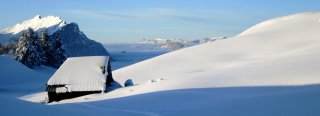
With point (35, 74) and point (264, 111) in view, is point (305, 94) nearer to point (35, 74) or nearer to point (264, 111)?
point (264, 111)

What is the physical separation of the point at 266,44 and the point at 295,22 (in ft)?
44.5

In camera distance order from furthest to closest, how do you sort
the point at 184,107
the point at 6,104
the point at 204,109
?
the point at 184,107 < the point at 204,109 < the point at 6,104

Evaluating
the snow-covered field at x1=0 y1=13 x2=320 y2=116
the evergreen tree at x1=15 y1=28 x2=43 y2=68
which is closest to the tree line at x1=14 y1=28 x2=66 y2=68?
the evergreen tree at x1=15 y1=28 x2=43 y2=68

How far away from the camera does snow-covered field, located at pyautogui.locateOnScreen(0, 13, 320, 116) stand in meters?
15.5

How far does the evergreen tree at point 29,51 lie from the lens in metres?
71.2

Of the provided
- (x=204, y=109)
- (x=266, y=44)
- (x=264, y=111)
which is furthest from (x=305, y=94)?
(x=266, y=44)

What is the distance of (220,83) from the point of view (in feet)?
88.3

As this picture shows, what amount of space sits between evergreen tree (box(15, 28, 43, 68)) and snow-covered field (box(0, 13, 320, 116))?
9358 millimetres

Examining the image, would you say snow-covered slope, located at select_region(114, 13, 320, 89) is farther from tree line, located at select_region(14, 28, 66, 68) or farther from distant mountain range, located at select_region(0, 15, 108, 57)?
distant mountain range, located at select_region(0, 15, 108, 57)

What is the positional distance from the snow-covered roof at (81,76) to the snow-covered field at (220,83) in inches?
75.2

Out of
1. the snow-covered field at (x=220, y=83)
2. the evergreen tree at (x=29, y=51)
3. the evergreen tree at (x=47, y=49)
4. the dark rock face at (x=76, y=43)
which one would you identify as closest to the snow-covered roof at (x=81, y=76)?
the snow-covered field at (x=220, y=83)

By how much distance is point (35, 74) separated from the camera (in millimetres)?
60031

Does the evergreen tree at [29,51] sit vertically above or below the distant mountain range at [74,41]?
below

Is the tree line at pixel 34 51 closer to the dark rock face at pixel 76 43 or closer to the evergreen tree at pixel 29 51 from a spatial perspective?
the evergreen tree at pixel 29 51
